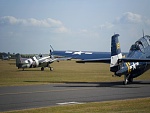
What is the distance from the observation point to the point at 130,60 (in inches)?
885

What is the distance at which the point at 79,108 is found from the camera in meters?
13.1

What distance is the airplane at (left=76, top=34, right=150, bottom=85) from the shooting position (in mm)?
22906

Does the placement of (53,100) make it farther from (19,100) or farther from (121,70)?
(121,70)

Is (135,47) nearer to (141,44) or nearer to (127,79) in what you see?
(141,44)

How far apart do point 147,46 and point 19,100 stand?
1458cm

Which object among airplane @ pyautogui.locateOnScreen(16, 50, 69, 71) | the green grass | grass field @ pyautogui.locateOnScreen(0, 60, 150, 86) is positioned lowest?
grass field @ pyautogui.locateOnScreen(0, 60, 150, 86)

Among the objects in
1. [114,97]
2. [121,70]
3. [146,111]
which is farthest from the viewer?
[121,70]

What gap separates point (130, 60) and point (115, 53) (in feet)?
6.14

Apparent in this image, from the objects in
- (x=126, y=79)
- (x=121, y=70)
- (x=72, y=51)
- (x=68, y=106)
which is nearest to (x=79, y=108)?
(x=68, y=106)

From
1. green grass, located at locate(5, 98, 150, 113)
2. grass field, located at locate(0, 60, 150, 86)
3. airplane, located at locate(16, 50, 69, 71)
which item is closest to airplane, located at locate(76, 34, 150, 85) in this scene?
grass field, located at locate(0, 60, 150, 86)

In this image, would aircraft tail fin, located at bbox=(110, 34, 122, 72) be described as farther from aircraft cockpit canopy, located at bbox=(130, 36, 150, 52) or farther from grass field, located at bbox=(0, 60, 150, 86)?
grass field, located at bbox=(0, 60, 150, 86)

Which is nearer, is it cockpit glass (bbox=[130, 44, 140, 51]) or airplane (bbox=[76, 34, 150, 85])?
airplane (bbox=[76, 34, 150, 85])

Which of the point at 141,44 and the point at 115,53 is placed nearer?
the point at 115,53

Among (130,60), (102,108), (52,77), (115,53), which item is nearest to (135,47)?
(115,53)
